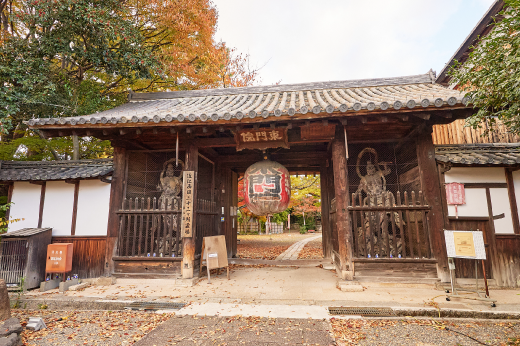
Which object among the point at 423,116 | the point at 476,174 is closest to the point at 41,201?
the point at 423,116

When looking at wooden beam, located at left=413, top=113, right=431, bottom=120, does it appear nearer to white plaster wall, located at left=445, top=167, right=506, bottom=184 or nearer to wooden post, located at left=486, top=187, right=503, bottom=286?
white plaster wall, located at left=445, top=167, right=506, bottom=184

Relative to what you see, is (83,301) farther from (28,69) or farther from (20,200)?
(28,69)

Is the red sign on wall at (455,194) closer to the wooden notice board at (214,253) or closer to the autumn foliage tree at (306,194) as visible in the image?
the wooden notice board at (214,253)

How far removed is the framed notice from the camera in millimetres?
5324

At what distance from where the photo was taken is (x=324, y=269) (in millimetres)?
8547

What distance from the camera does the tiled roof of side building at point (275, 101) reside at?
583cm

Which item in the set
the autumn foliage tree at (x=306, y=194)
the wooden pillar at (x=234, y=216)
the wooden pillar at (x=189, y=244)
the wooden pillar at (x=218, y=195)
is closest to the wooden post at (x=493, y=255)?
the wooden pillar at (x=189, y=244)

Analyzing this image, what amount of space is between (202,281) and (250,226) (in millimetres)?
24860

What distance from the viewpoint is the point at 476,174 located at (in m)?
6.70

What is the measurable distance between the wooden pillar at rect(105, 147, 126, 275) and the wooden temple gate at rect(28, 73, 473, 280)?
3cm

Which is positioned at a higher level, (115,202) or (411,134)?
(411,134)

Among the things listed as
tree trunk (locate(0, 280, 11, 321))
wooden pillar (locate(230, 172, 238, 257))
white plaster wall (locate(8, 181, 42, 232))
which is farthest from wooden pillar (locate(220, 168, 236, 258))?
tree trunk (locate(0, 280, 11, 321))

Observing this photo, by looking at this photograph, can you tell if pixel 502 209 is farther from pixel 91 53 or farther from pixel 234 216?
pixel 91 53

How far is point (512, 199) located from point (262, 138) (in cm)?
630
